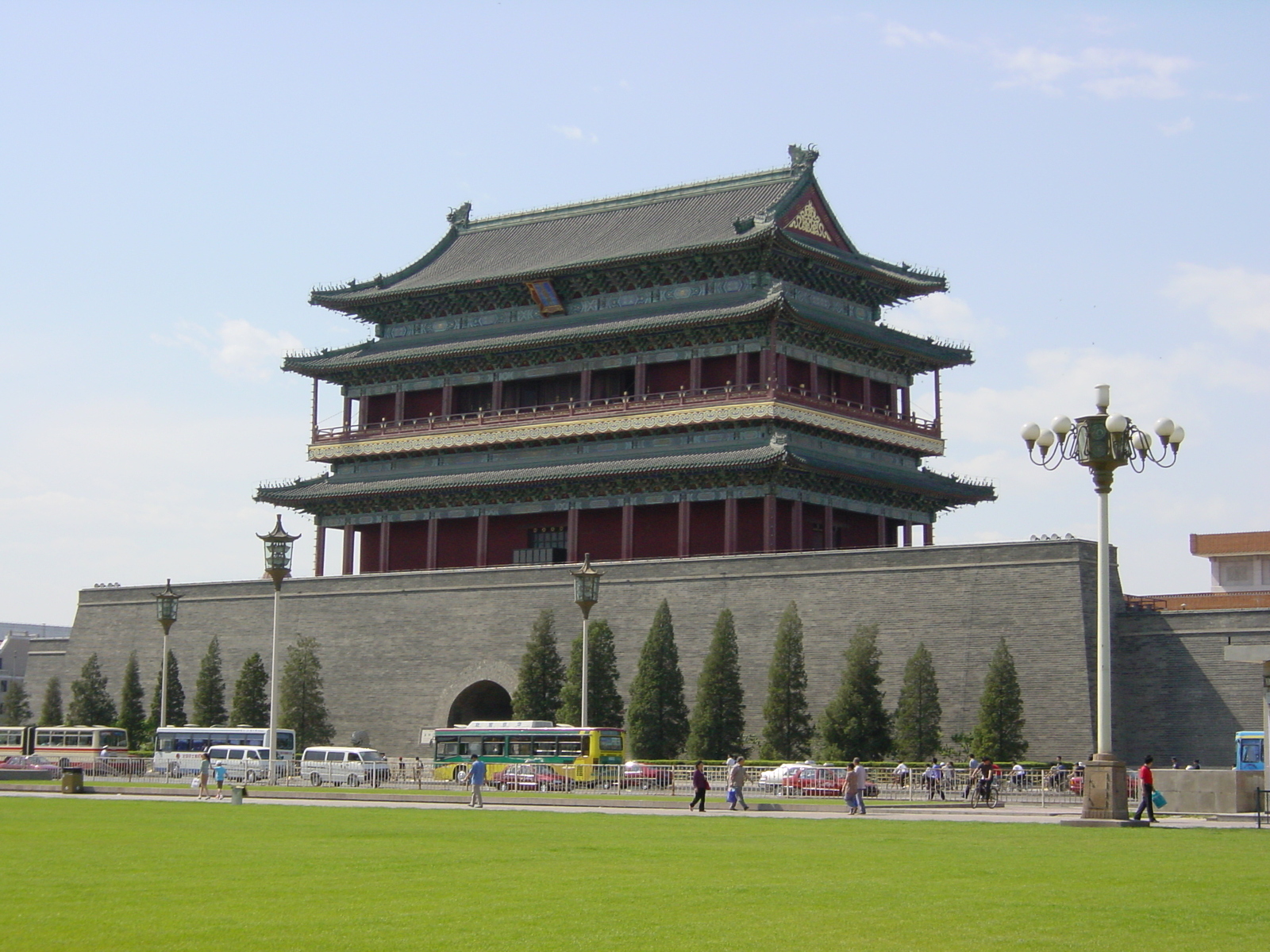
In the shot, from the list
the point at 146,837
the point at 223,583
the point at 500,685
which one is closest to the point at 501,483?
the point at 500,685

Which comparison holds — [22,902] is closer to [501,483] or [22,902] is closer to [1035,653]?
[1035,653]

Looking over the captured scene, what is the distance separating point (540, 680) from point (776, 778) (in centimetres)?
1131

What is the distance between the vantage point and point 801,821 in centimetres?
2773

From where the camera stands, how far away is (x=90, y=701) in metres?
60.7

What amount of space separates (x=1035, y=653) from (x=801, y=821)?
56.9ft

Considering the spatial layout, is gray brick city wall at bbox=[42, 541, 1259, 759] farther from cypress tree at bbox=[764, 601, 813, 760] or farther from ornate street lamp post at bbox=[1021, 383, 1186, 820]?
ornate street lamp post at bbox=[1021, 383, 1186, 820]

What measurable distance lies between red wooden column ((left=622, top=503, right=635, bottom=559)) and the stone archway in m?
Result: 5.91

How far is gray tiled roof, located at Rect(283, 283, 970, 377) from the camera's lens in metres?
54.9

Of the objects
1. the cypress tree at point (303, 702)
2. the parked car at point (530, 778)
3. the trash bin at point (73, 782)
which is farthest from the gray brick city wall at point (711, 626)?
the trash bin at point (73, 782)

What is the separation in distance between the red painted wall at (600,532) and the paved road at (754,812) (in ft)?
70.6

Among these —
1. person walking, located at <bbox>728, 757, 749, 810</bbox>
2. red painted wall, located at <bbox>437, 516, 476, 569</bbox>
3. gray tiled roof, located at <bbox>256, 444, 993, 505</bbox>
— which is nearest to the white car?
person walking, located at <bbox>728, 757, 749, 810</bbox>

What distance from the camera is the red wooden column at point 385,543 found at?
60.9 meters

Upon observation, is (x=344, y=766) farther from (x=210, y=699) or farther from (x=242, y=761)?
(x=210, y=699)

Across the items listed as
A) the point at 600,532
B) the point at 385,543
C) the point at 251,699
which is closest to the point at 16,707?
the point at 251,699
